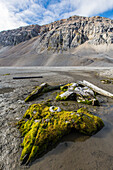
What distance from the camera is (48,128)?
2.94 m

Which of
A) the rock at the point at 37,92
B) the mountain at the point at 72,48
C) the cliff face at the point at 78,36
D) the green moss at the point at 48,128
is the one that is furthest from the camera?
the cliff face at the point at 78,36

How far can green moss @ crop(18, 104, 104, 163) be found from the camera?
8.21 feet

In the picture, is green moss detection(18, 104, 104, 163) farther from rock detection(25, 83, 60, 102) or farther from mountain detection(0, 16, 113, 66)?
mountain detection(0, 16, 113, 66)

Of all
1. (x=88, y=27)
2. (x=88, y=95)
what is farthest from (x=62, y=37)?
(x=88, y=95)

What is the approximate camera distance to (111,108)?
5340 mm

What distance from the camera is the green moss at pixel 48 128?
2504 millimetres

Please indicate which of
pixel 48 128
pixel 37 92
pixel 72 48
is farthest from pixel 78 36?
pixel 48 128

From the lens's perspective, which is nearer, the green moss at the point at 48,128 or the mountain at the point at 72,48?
the green moss at the point at 48,128

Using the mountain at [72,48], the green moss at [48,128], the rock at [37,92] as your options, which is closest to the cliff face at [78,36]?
the mountain at [72,48]

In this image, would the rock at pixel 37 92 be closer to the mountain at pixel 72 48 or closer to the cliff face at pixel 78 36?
the mountain at pixel 72 48

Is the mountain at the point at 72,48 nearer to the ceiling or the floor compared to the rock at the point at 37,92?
nearer to the ceiling

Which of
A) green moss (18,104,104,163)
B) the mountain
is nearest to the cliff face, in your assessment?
the mountain

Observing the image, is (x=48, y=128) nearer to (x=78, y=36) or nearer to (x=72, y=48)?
(x=72, y=48)

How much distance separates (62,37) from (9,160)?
113 m
